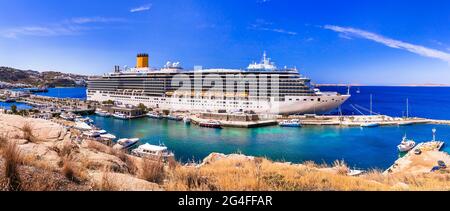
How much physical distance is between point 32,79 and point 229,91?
106282 mm

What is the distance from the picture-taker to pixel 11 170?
9.32 feet

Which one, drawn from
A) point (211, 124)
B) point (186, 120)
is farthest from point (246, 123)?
→ point (186, 120)

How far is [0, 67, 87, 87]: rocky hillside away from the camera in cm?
10219

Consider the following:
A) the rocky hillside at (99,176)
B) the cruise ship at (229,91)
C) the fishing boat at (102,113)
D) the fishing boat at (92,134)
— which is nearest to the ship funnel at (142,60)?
the cruise ship at (229,91)

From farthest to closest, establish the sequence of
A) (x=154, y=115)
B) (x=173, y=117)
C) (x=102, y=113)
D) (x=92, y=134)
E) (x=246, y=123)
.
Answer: (x=102, y=113) < (x=154, y=115) < (x=173, y=117) < (x=246, y=123) < (x=92, y=134)

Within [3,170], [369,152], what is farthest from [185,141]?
[3,170]

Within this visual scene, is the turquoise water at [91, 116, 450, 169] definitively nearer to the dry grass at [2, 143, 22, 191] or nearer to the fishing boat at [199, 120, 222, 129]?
the fishing boat at [199, 120, 222, 129]

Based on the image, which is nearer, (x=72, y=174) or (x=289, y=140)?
(x=72, y=174)

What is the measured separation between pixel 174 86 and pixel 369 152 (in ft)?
88.0

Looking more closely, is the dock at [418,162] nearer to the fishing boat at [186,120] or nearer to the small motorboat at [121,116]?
the fishing boat at [186,120]

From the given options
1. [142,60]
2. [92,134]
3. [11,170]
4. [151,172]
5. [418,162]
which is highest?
[142,60]

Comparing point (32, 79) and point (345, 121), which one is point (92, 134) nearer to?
point (345, 121)
